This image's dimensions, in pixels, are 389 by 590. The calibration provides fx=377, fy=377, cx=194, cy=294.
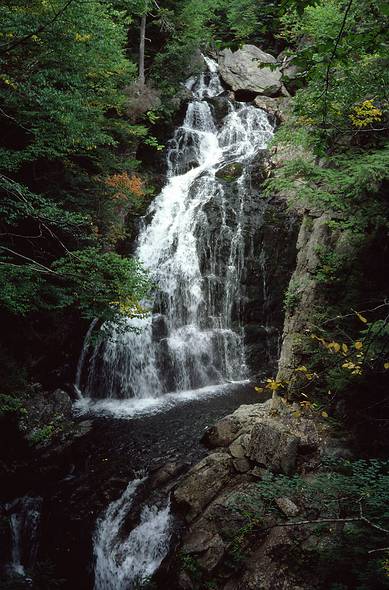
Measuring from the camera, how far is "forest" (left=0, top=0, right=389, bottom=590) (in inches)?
168

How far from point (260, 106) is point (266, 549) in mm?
19338

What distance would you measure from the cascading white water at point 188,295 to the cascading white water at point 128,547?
4.99m

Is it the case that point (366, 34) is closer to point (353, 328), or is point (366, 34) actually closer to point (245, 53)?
point (353, 328)

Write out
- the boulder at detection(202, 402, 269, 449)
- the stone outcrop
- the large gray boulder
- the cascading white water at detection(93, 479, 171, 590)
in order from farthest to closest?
the large gray boulder < the boulder at detection(202, 402, 269, 449) < the cascading white water at detection(93, 479, 171, 590) < the stone outcrop

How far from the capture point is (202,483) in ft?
19.8

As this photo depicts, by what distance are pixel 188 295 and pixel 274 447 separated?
745 centimetres

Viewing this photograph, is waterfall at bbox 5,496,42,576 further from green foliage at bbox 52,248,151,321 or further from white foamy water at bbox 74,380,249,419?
green foliage at bbox 52,248,151,321

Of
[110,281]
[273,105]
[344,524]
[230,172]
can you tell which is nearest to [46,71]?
[110,281]

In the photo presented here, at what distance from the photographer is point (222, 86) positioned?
20.8m

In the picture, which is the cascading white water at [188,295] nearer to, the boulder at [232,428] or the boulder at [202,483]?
the boulder at [232,428]

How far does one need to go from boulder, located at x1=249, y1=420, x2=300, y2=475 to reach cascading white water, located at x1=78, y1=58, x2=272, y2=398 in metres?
5.33

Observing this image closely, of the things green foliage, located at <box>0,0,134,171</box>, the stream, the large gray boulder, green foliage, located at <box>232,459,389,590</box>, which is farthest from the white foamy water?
the large gray boulder

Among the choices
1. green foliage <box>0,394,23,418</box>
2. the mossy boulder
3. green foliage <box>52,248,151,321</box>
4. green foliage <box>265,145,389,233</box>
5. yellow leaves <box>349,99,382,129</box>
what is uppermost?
the mossy boulder

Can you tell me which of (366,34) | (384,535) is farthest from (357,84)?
(384,535)
